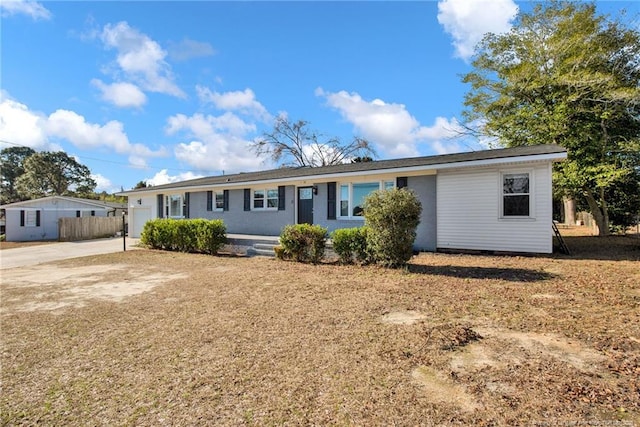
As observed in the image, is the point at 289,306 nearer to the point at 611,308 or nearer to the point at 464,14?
the point at 611,308

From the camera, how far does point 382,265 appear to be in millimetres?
8219

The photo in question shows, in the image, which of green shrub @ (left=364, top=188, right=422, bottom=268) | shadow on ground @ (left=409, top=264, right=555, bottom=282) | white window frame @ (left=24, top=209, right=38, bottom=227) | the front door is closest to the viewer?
shadow on ground @ (left=409, top=264, right=555, bottom=282)

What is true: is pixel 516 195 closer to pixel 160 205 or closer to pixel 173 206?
pixel 173 206

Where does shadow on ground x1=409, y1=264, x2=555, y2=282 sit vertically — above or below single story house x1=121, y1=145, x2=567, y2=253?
below

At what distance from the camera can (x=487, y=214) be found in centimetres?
1006

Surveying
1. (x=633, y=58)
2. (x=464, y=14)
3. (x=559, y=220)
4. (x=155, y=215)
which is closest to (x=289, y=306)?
(x=464, y=14)

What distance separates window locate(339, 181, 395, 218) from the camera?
39.9 feet

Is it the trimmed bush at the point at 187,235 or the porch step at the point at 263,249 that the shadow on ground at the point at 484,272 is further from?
the trimmed bush at the point at 187,235

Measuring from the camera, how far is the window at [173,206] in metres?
18.3

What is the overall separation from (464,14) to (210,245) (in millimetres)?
12754

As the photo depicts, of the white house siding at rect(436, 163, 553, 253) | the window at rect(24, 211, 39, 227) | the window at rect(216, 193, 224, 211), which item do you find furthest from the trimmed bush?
the window at rect(24, 211, 39, 227)

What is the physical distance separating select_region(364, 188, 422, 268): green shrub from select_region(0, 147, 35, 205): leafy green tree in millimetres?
54715

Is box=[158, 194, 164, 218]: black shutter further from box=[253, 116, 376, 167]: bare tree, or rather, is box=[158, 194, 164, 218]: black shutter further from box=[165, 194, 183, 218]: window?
box=[253, 116, 376, 167]: bare tree

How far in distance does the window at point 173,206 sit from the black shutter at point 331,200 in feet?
31.4
